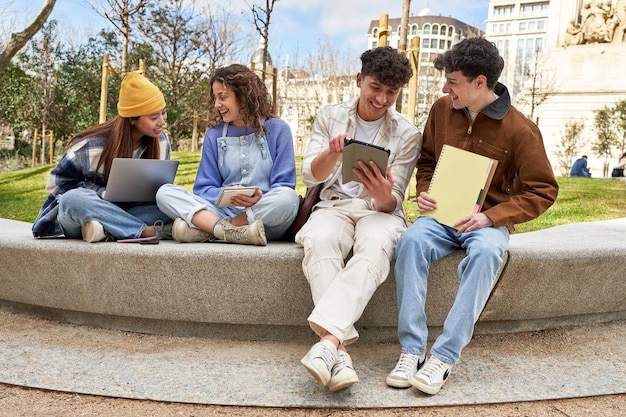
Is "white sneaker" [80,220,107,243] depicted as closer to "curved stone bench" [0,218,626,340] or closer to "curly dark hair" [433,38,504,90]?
"curved stone bench" [0,218,626,340]

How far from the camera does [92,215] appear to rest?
3076 millimetres

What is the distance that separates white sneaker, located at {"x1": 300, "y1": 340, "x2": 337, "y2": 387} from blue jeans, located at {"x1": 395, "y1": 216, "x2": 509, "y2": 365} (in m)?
0.39

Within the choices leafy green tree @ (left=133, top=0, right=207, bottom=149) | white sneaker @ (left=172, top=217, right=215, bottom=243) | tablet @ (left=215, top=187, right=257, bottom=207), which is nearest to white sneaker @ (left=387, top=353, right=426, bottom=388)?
tablet @ (left=215, top=187, right=257, bottom=207)

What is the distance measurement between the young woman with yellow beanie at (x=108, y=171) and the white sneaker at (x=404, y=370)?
59.8 inches

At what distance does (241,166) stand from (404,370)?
1.51 m

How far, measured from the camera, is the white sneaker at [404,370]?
243 centimetres

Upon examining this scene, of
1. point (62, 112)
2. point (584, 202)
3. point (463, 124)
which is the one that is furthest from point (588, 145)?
point (463, 124)

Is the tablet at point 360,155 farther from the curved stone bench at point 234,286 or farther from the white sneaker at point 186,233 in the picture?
the white sneaker at point 186,233

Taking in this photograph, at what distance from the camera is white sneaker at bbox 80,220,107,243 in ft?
10.0

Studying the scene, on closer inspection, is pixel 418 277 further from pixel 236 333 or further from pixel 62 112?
pixel 62 112

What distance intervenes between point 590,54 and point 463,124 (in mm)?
19591

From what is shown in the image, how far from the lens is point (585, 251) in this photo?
306 centimetres

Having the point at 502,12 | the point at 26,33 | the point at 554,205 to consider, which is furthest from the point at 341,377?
the point at 502,12

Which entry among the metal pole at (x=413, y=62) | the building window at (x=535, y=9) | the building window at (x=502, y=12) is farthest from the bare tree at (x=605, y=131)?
the building window at (x=502, y=12)
